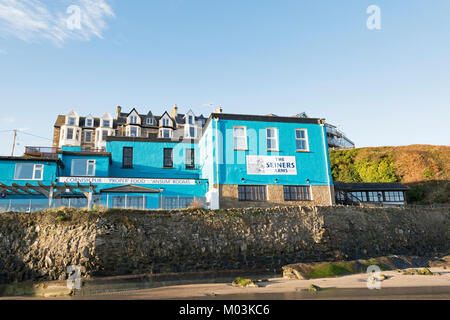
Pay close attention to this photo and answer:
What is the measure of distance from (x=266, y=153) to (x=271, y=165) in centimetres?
113

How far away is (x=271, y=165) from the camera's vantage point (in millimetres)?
26469

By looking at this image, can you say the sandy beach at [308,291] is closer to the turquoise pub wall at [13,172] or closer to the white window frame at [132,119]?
the turquoise pub wall at [13,172]

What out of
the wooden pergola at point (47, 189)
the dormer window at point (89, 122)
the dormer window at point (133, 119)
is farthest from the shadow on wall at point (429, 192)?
the dormer window at point (89, 122)

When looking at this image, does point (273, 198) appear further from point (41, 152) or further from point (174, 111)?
point (174, 111)

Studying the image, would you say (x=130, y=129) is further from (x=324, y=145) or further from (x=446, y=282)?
(x=446, y=282)

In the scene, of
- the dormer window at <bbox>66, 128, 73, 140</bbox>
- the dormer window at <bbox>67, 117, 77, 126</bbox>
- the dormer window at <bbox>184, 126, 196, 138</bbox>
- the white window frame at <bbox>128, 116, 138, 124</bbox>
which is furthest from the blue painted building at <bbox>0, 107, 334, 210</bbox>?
the dormer window at <bbox>184, 126, 196, 138</bbox>

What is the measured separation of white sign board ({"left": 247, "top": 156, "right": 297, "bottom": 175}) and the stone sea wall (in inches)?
173

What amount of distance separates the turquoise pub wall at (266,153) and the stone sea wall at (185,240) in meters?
3.90

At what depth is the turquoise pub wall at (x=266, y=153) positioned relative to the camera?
25797 mm

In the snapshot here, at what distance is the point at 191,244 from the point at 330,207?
1122 cm

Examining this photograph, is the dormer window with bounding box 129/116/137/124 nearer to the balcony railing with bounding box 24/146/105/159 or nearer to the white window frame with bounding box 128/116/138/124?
the white window frame with bounding box 128/116/138/124

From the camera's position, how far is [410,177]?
43.2 meters

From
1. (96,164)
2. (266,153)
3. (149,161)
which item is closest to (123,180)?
(96,164)

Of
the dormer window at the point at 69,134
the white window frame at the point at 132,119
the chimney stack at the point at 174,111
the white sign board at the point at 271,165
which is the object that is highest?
the chimney stack at the point at 174,111
